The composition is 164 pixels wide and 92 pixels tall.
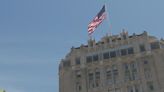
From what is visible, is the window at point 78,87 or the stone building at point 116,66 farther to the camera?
the window at point 78,87

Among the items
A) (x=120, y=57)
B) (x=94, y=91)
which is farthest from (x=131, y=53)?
(x=94, y=91)

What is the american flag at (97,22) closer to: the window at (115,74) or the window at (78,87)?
the window at (115,74)

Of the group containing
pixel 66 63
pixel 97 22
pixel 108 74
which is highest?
pixel 97 22

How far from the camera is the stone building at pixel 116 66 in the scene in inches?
4528

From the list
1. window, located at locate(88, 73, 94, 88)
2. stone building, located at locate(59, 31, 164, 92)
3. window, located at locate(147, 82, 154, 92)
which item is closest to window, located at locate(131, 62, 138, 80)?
stone building, located at locate(59, 31, 164, 92)

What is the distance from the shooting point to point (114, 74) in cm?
11881

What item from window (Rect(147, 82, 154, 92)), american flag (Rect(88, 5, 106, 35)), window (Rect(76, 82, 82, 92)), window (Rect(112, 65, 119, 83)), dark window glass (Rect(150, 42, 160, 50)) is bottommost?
window (Rect(147, 82, 154, 92))

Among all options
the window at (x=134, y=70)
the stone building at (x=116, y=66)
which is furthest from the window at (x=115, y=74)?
the window at (x=134, y=70)

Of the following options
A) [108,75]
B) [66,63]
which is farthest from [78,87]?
[108,75]

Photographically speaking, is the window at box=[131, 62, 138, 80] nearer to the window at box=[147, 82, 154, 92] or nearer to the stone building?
the stone building

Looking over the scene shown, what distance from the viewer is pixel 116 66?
119 meters

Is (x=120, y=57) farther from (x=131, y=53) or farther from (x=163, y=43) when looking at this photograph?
(x=163, y=43)

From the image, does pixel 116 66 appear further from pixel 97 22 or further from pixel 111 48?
pixel 97 22

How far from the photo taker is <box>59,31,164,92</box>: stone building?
377 ft
